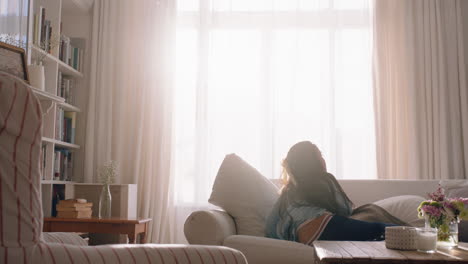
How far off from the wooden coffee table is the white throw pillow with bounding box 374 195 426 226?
95 centimetres

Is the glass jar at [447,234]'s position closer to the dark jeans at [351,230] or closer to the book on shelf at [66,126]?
the dark jeans at [351,230]

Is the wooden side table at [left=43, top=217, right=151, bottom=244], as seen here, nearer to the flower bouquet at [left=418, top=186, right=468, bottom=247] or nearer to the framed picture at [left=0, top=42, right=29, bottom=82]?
the framed picture at [left=0, top=42, right=29, bottom=82]

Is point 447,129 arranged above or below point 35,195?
above

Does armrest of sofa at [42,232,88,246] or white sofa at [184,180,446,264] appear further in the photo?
white sofa at [184,180,446,264]

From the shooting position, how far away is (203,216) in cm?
257

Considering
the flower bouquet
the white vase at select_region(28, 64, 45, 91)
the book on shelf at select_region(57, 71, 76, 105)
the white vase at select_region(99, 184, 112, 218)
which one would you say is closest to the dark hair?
the flower bouquet

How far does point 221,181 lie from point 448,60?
2.49 meters

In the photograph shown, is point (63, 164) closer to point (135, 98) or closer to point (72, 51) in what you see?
point (135, 98)

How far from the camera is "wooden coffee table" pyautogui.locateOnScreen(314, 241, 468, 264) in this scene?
5.15 ft

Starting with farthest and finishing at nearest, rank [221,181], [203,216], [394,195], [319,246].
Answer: [394,195], [221,181], [203,216], [319,246]

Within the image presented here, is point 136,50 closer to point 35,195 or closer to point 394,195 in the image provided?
point 394,195

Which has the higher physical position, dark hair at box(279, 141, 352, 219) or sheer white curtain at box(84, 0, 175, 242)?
sheer white curtain at box(84, 0, 175, 242)

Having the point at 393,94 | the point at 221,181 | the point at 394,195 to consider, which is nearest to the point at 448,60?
the point at 393,94

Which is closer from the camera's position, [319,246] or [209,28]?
[319,246]
